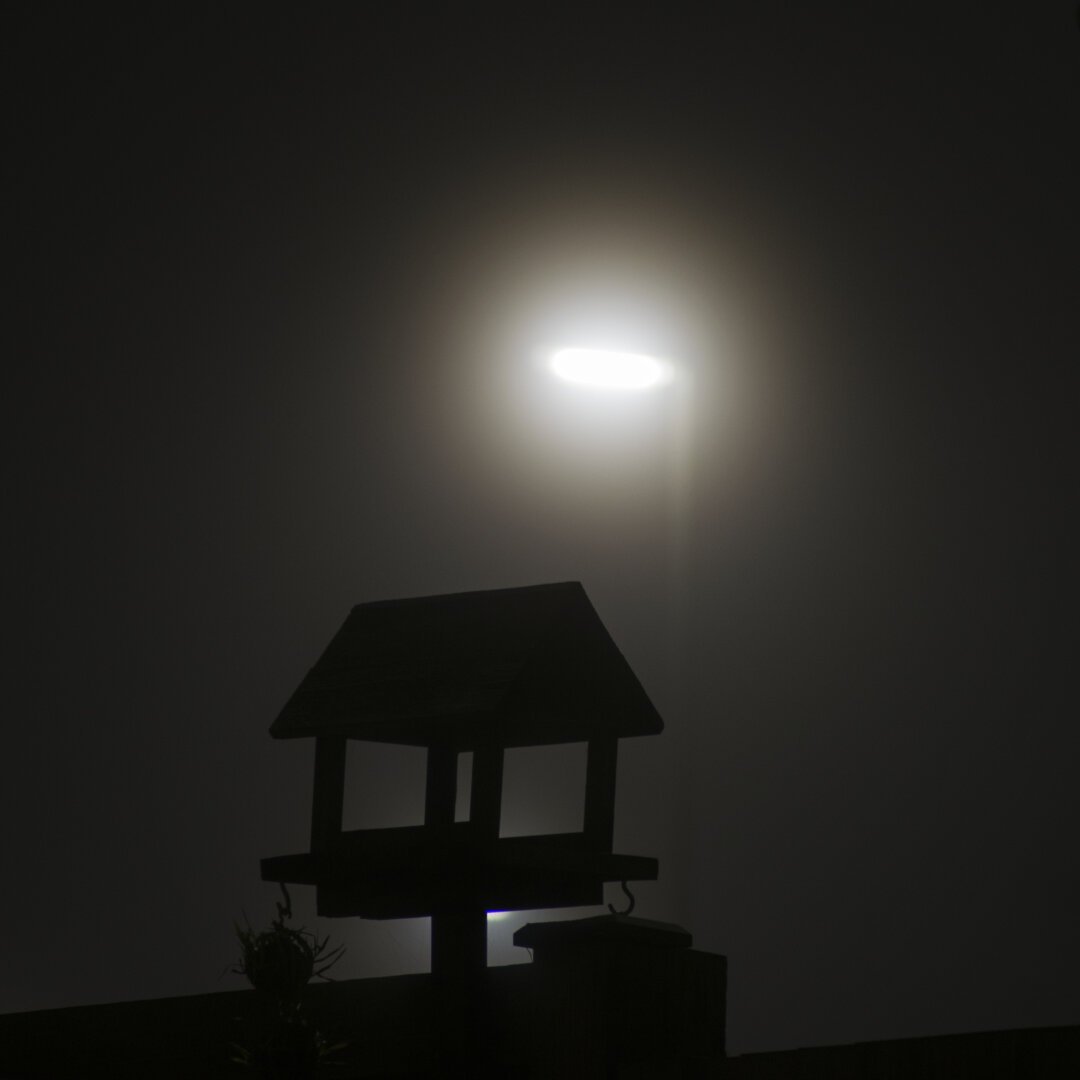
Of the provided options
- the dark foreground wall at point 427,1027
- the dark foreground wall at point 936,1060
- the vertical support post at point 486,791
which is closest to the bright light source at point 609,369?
the vertical support post at point 486,791

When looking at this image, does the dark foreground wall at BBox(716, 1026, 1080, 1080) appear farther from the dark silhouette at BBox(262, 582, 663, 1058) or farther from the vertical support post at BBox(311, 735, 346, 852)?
the vertical support post at BBox(311, 735, 346, 852)

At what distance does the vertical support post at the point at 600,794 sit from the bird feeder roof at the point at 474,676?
0.01 m

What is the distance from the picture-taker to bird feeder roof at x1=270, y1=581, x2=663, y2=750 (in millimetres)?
1032

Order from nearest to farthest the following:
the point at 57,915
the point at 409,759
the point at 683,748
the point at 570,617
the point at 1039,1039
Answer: the point at 1039,1039 < the point at 570,617 < the point at 57,915 < the point at 409,759 < the point at 683,748

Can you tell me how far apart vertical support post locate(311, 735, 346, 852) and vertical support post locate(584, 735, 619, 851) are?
0.66 ft

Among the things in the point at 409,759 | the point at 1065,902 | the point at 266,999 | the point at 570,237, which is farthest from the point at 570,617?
the point at 1065,902

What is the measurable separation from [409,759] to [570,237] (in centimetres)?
85

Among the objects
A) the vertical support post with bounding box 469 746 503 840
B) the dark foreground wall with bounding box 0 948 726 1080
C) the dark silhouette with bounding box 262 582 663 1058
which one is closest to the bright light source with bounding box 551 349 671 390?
the dark silhouette with bounding box 262 582 663 1058

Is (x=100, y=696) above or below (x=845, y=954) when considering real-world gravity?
above

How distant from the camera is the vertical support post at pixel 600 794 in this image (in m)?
1.16

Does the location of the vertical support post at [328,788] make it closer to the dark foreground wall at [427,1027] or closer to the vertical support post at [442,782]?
the vertical support post at [442,782]

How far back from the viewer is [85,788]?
200cm

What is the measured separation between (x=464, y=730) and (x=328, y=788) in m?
0.12

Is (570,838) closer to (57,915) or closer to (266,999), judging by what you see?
(266,999)
